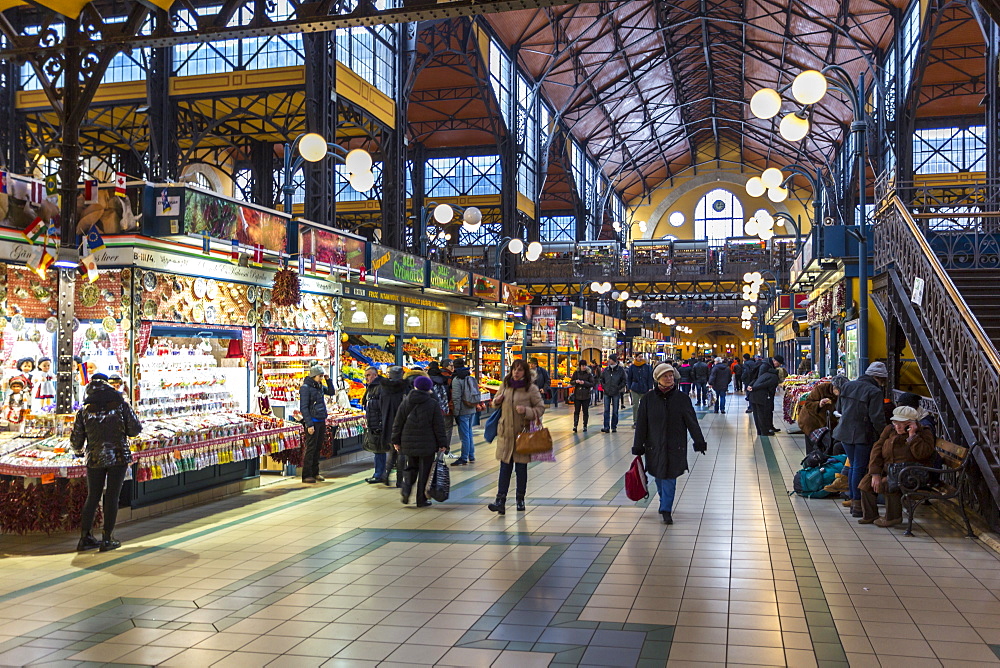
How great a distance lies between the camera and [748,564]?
246 inches

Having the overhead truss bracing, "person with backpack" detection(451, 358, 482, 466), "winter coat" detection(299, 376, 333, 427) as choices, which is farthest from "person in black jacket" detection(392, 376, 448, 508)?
the overhead truss bracing

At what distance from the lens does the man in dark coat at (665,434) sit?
25.8ft

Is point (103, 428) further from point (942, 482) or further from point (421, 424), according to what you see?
point (942, 482)

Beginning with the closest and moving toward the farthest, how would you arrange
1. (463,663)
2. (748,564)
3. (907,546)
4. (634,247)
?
1. (463,663)
2. (748,564)
3. (907,546)
4. (634,247)

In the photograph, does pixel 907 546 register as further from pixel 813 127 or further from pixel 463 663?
pixel 813 127

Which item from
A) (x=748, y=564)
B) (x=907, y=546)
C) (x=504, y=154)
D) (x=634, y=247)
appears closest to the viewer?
(x=748, y=564)

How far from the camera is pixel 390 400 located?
966 centimetres

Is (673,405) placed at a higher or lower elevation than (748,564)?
higher

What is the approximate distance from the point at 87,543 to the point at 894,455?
663cm

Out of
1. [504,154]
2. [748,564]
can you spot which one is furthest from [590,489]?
[504,154]

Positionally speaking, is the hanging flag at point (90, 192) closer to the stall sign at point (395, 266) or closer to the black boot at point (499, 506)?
the black boot at point (499, 506)

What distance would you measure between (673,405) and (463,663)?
425 cm

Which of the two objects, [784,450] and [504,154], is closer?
[784,450]

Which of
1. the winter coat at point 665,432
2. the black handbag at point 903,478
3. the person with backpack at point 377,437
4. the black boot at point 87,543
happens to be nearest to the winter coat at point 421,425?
the person with backpack at point 377,437
